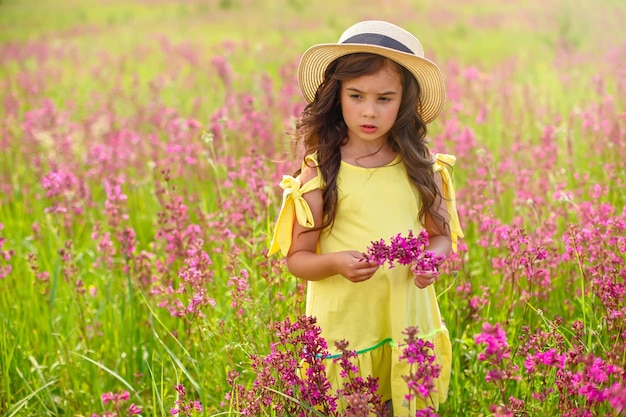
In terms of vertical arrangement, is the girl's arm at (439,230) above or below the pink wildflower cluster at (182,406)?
above

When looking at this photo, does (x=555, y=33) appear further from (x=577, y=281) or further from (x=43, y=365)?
(x=43, y=365)

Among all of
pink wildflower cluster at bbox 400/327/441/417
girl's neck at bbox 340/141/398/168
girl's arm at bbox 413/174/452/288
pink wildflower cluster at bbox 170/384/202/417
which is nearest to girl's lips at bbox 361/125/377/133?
girl's neck at bbox 340/141/398/168

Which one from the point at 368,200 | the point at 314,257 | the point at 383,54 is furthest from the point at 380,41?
the point at 314,257

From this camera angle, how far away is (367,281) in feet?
8.11

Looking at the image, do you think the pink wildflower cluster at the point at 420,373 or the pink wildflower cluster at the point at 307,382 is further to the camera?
the pink wildflower cluster at the point at 307,382

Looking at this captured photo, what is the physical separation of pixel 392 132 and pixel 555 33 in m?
11.5

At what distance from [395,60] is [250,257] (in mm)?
1256

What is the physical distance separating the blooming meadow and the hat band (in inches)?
23.9

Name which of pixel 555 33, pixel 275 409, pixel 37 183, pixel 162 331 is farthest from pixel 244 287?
pixel 555 33

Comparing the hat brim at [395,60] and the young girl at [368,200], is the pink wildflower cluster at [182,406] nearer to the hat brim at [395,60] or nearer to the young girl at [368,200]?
the young girl at [368,200]

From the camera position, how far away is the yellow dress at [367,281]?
2.47 metres

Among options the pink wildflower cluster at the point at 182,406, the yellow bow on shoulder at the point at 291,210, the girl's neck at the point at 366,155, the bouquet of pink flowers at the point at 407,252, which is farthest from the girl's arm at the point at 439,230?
the pink wildflower cluster at the point at 182,406

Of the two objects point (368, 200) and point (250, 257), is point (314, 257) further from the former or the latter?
point (250, 257)

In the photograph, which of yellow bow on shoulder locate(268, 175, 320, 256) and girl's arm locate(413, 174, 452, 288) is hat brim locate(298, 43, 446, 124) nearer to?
girl's arm locate(413, 174, 452, 288)
